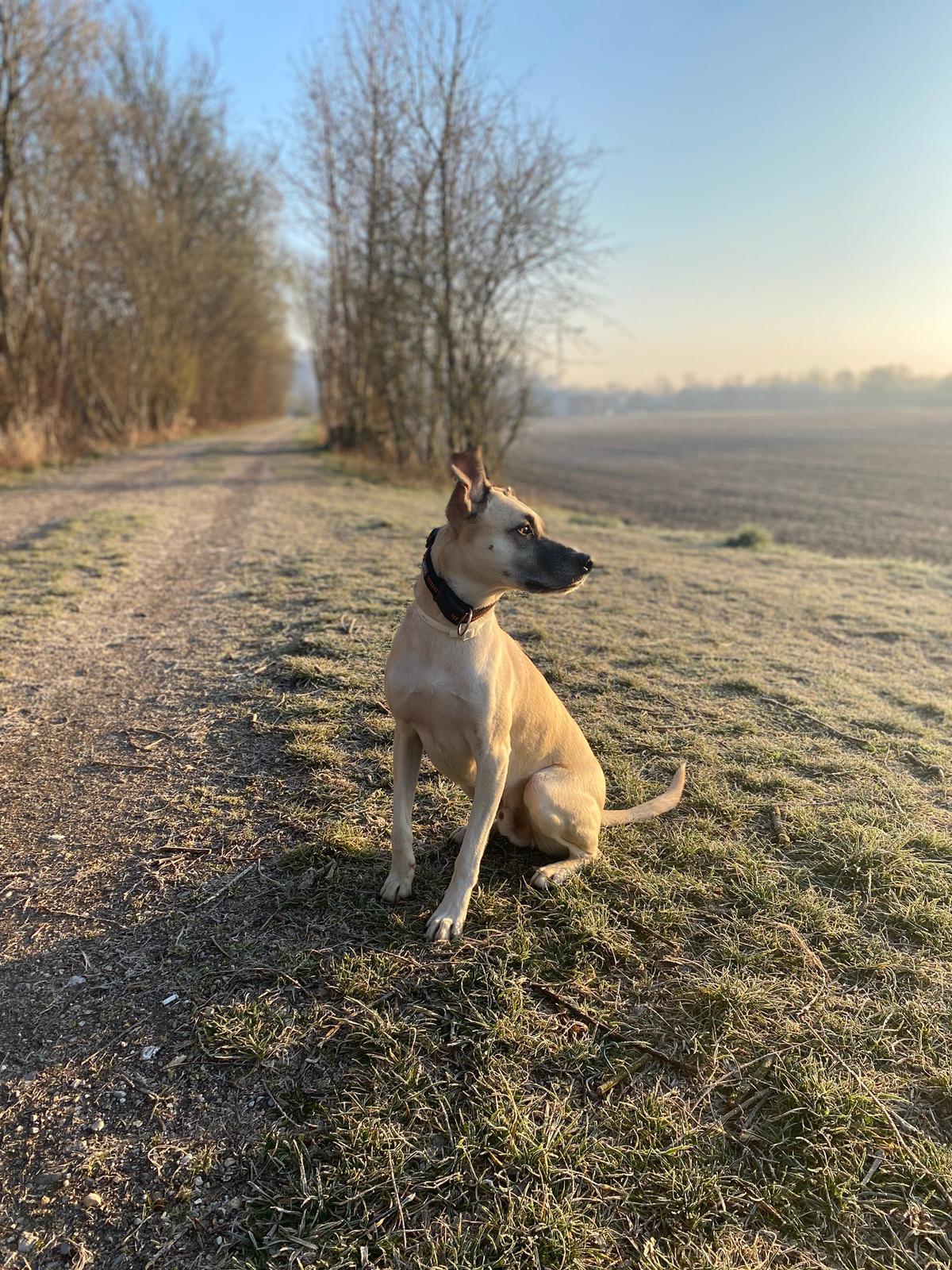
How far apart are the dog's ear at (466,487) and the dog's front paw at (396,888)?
4.74 feet

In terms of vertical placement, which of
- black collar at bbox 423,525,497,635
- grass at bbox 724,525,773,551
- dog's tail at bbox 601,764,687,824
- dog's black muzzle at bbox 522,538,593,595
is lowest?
dog's tail at bbox 601,764,687,824

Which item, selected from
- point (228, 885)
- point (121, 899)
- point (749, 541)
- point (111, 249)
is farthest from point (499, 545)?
point (111, 249)

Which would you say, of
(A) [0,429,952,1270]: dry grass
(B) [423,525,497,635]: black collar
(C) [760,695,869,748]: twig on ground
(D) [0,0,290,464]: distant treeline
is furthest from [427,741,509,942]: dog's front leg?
(D) [0,0,290,464]: distant treeline

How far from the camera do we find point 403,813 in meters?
2.79

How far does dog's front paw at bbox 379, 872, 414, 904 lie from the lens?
2.80m

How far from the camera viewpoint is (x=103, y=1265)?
63.1 inches

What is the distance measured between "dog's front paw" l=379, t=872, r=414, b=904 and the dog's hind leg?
0.54 metres

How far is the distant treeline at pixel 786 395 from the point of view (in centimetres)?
13862

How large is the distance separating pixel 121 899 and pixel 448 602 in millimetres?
1767

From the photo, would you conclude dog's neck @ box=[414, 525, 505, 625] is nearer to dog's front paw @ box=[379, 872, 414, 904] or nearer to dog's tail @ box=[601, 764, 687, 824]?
dog's front paw @ box=[379, 872, 414, 904]

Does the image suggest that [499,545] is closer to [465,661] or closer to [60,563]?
[465,661]

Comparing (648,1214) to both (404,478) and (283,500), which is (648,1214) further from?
(404,478)

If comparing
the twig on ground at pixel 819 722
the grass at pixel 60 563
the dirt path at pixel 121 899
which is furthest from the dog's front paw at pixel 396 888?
the grass at pixel 60 563

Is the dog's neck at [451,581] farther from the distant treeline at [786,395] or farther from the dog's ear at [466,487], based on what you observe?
the distant treeline at [786,395]
